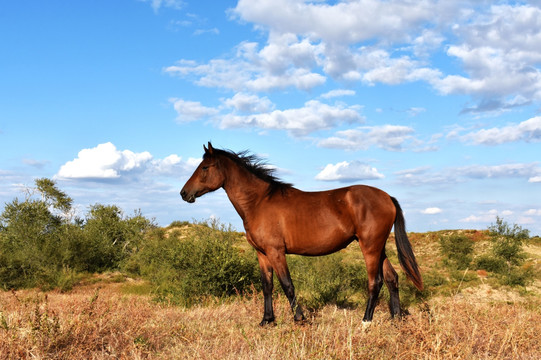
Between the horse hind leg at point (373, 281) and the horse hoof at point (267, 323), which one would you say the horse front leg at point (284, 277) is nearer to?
the horse hoof at point (267, 323)

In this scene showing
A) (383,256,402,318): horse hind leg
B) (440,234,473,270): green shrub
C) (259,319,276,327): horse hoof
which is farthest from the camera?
(440,234,473,270): green shrub

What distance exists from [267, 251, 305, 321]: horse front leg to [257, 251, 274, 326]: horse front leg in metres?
0.49

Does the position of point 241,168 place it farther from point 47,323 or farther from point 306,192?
point 47,323

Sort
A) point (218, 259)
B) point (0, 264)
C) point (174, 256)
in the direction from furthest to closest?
point (0, 264) → point (174, 256) → point (218, 259)

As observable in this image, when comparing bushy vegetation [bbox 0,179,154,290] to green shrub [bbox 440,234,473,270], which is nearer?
bushy vegetation [bbox 0,179,154,290]

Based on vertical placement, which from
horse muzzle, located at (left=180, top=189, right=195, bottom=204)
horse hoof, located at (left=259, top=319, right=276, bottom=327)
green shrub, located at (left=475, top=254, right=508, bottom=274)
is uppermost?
horse muzzle, located at (left=180, top=189, right=195, bottom=204)

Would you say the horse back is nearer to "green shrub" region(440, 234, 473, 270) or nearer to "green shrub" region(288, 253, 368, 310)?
"green shrub" region(288, 253, 368, 310)

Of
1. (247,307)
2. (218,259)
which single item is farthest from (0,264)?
(247,307)

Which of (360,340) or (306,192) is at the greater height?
(306,192)

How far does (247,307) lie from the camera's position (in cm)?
820

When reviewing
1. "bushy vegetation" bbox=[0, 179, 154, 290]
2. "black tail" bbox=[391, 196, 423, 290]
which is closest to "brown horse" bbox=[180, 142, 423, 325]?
"black tail" bbox=[391, 196, 423, 290]

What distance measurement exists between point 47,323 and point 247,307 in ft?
13.5

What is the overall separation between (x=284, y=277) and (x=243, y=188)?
1773mm

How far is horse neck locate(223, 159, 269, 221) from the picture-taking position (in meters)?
7.38
